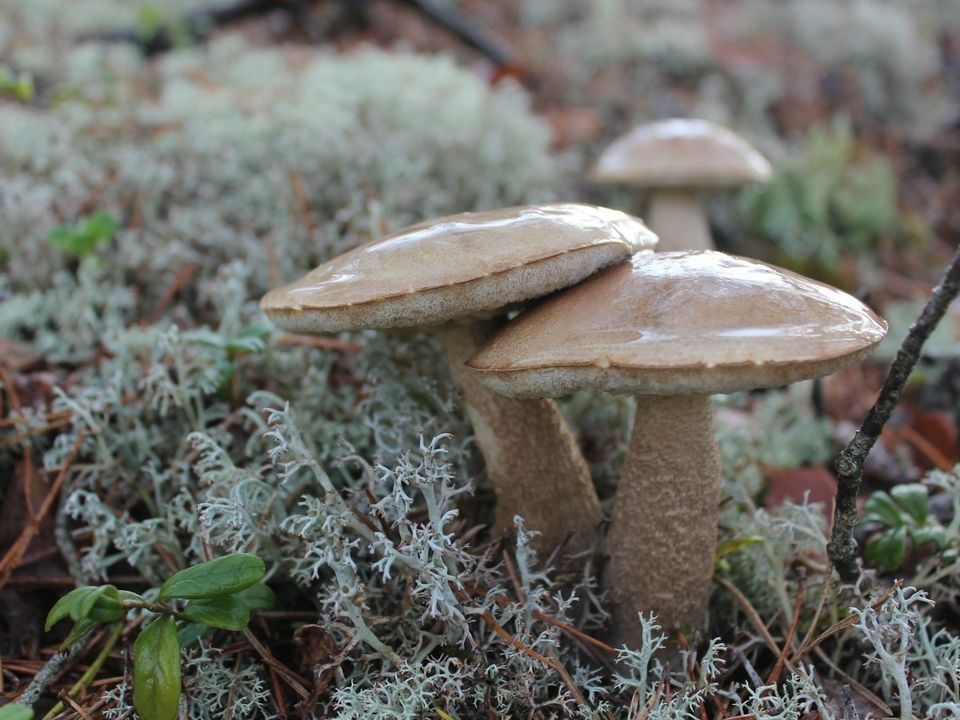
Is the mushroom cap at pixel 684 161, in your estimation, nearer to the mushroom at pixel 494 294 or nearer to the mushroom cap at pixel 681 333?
the mushroom at pixel 494 294

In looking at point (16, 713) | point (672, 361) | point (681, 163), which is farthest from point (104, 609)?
point (681, 163)

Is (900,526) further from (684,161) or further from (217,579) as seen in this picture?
(684,161)

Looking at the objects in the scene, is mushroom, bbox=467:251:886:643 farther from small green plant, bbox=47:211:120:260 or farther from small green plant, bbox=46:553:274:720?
small green plant, bbox=47:211:120:260

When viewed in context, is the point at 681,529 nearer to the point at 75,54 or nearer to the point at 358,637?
the point at 358,637

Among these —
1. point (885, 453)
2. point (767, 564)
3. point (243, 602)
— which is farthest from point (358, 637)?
point (885, 453)

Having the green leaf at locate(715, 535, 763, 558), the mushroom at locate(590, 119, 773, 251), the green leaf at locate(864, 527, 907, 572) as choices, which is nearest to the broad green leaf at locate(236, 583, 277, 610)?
the green leaf at locate(715, 535, 763, 558)
